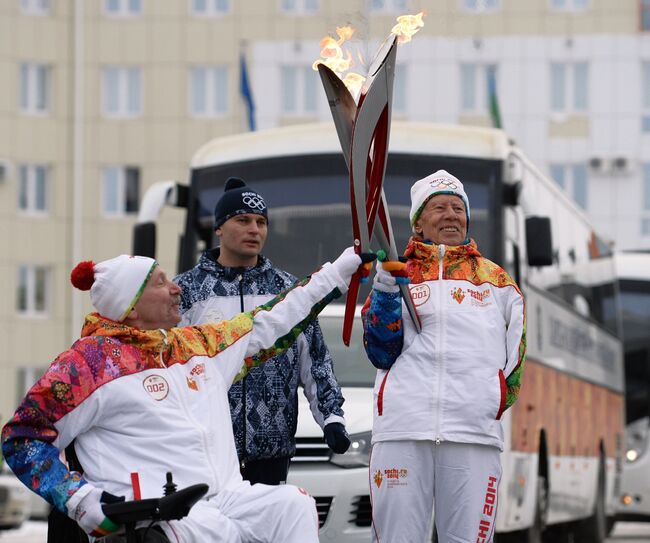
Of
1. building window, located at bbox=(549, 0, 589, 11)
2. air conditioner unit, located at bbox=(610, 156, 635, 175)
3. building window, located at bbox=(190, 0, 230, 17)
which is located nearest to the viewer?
air conditioner unit, located at bbox=(610, 156, 635, 175)

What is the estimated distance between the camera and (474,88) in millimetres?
44562

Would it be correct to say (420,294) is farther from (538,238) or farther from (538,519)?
(538,519)

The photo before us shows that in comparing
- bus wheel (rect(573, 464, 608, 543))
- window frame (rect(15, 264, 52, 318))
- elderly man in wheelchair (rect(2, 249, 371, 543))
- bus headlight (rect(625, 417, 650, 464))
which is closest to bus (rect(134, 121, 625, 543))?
bus wheel (rect(573, 464, 608, 543))

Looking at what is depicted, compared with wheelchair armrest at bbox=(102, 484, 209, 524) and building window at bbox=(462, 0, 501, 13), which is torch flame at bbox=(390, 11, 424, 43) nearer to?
wheelchair armrest at bbox=(102, 484, 209, 524)

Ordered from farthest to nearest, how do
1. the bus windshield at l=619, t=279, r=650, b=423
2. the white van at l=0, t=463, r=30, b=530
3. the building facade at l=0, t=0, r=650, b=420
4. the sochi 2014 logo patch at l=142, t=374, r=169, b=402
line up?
the building facade at l=0, t=0, r=650, b=420
the bus windshield at l=619, t=279, r=650, b=423
the white van at l=0, t=463, r=30, b=530
the sochi 2014 logo patch at l=142, t=374, r=169, b=402

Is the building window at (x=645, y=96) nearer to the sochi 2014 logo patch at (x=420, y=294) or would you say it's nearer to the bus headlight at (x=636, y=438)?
the bus headlight at (x=636, y=438)

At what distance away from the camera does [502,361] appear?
6863 millimetres

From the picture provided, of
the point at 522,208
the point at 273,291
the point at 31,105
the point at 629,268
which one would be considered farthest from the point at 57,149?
the point at 273,291

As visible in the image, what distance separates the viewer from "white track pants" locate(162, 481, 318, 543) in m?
5.50

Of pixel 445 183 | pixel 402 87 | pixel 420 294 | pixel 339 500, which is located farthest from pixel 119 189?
pixel 420 294

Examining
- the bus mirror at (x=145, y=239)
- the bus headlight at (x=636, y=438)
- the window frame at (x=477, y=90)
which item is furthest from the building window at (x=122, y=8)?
the bus mirror at (x=145, y=239)

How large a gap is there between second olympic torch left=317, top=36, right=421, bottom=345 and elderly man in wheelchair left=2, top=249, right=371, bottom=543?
0.60m

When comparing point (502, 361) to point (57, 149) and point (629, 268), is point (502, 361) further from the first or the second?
point (57, 149)

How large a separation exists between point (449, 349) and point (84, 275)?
155 centimetres
